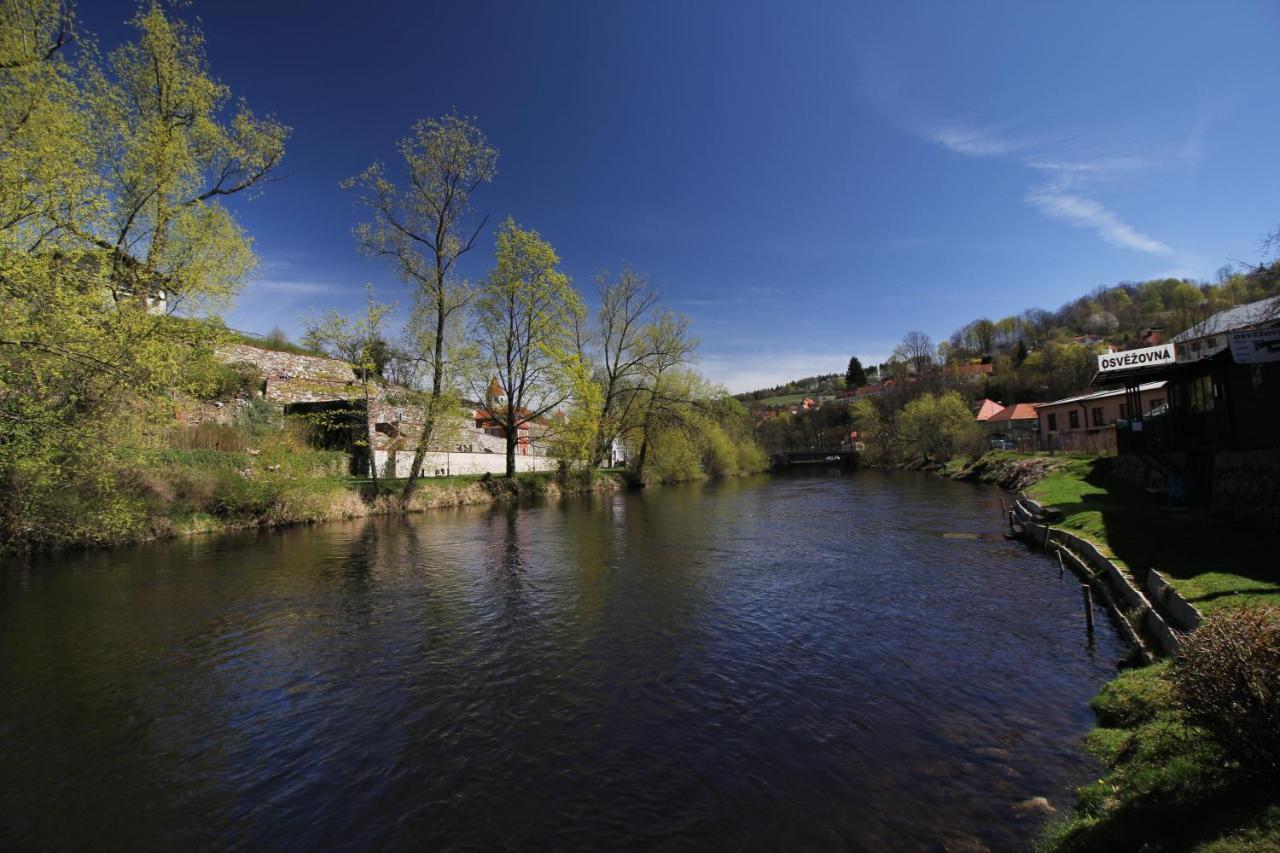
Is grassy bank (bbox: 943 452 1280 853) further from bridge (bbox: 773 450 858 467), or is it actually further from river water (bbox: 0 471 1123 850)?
bridge (bbox: 773 450 858 467)

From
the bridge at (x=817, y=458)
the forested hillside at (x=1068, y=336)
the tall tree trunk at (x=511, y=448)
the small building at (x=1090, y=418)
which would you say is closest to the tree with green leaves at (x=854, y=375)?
the forested hillside at (x=1068, y=336)

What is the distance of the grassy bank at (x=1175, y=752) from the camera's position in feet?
11.8

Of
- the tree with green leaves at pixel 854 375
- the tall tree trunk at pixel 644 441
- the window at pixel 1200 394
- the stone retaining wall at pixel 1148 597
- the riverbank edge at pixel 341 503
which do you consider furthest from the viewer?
the tree with green leaves at pixel 854 375

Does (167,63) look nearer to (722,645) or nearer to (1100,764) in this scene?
(722,645)

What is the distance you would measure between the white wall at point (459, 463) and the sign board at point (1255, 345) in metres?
30.4

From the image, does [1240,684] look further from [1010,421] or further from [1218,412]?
[1010,421]

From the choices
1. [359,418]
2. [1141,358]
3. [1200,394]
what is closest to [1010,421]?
[1200,394]

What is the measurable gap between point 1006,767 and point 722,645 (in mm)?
4406

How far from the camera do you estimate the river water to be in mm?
5062

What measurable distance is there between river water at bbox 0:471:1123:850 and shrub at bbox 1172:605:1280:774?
1691 millimetres

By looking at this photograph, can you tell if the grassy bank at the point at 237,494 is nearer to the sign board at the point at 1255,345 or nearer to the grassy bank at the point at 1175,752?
the grassy bank at the point at 1175,752

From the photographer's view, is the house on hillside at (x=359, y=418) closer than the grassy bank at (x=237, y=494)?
No

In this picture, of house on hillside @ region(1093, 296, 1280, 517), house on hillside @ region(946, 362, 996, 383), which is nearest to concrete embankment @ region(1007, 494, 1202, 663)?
house on hillside @ region(1093, 296, 1280, 517)

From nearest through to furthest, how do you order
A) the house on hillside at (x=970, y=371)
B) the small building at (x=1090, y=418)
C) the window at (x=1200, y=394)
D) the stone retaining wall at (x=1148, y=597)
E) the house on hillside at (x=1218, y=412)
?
the stone retaining wall at (x=1148, y=597) → the house on hillside at (x=1218, y=412) → the window at (x=1200, y=394) → the small building at (x=1090, y=418) → the house on hillside at (x=970, y=371)
